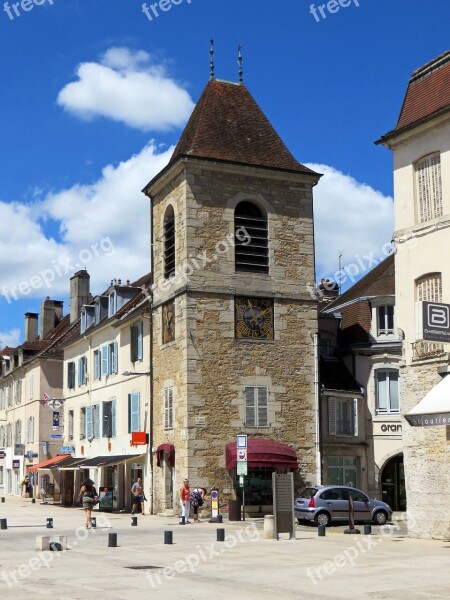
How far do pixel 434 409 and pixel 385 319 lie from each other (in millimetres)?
15859

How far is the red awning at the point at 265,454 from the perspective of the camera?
29.0m

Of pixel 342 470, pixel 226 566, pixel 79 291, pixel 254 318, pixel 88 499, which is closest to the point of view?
pixel 226 566

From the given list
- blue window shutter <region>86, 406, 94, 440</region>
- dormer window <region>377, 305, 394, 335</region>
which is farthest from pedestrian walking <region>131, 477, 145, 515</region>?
dormer window <region>377, 305, 394, 335</region>

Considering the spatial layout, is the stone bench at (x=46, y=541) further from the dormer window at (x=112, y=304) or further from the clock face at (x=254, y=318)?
the dormer window at (x=112, y=304)

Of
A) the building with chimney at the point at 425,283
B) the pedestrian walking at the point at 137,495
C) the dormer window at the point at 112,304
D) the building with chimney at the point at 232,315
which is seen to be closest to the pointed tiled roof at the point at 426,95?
the building with chimney at the point at 425,283

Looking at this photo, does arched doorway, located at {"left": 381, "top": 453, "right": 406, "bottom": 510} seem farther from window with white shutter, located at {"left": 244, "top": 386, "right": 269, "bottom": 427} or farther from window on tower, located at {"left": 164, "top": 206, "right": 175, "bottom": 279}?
window on tower, located at {"left": 164, "top": 206, "right": 175, "bottom": 279}

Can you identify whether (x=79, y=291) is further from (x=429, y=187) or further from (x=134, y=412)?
(x=429, y=187)

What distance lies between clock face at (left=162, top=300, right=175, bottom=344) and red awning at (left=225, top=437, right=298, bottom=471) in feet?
13.9

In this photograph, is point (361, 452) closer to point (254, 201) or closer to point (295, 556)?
point (254, 201)

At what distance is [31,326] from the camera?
58.0m

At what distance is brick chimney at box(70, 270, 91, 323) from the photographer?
4775 cm

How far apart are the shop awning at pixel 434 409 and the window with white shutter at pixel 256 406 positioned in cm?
1160

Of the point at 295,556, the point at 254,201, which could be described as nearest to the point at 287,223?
the point at 254,201

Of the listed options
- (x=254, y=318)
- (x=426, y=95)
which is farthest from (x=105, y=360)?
(x=426, y=95)
